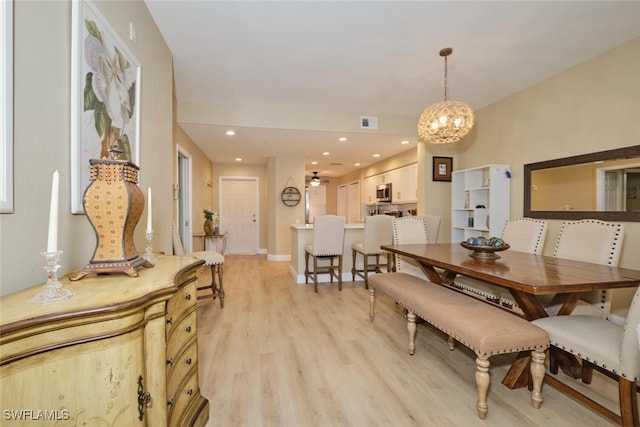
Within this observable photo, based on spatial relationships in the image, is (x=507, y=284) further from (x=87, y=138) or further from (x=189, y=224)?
(x=189, y=224)

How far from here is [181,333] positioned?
1.30m

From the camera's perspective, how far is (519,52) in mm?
2836

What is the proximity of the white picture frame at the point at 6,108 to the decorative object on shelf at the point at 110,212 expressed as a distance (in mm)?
202

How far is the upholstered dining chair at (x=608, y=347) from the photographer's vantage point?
4.27 feet

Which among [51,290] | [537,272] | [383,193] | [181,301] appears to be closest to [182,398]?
[181,301]

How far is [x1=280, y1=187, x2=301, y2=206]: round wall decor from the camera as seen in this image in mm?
6516

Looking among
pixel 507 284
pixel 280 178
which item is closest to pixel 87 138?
pixel 507 284

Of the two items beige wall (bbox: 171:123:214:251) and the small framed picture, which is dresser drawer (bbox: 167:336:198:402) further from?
the small framed picture

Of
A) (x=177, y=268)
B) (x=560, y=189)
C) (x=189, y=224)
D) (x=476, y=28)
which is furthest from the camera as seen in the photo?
(x=189, y=224)

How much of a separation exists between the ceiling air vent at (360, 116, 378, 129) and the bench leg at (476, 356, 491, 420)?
12.2ft

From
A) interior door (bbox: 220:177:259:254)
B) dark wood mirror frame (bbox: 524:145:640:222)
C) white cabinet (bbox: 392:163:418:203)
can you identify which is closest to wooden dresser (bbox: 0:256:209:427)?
dark wood mirror frame (bbox: 524:145:640:222)

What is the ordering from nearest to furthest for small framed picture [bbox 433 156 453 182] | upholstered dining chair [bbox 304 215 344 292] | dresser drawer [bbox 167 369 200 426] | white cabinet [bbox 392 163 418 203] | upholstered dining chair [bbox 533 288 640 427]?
dresser drawer [bbox 167 369 200 426], upholstered dining chair [bbox 533 288 640 427], upholstered dining chair [bbox 304 215 344 292], small framed picture [bbox 433 156 453 182], white cabinet [bbox 392 163 418 203]

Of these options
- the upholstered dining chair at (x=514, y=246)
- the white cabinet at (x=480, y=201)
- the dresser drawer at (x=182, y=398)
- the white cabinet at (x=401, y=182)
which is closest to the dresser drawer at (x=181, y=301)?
the dresser drawer at (x=182, y=398)

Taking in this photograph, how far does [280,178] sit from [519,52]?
15.5 ft
